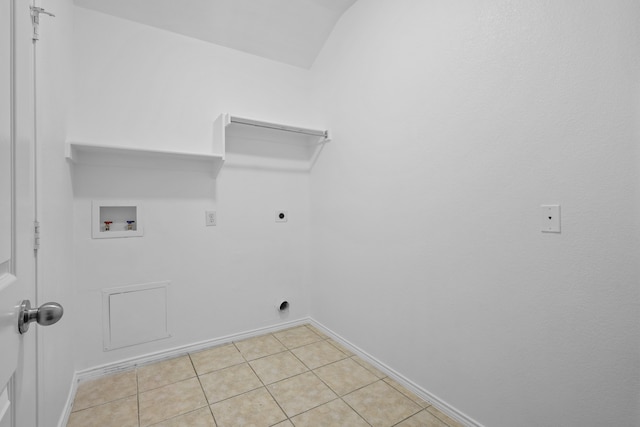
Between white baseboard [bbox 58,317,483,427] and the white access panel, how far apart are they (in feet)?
0.42

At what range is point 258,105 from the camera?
2.48 meters

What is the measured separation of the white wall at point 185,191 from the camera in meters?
1.92

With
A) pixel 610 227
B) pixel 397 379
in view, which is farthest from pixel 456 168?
pixel 397 379

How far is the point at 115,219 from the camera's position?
2014 mm

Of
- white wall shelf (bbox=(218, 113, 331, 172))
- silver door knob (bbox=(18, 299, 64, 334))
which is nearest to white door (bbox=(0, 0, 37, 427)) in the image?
silver door knob (bbox=(18, 299, 64, 334))

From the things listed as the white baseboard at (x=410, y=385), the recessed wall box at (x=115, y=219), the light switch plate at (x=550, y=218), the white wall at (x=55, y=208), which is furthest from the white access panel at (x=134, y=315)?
the light switch plate at (x=550, y=218)

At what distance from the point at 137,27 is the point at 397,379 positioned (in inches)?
116

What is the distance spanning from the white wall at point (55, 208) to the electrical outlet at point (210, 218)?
2.64 ft

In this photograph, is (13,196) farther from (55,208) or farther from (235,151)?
(235,151)

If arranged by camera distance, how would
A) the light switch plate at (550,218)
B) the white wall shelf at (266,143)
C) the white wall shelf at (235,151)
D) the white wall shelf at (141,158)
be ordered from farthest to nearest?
1. the white wall shelf at (266,143)
2. the white wall shelf at (235,151)
3. the white wall shelf at (141,158)
4. the light switch plate at (550,218)

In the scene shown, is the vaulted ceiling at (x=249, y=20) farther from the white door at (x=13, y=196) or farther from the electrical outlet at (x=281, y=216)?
the white door at (x=13, y=196)

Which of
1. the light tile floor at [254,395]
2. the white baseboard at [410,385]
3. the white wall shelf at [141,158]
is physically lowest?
the light tile floor at [254,395]

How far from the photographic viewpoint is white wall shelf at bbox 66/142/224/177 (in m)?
1.80

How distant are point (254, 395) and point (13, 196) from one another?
164 cm
